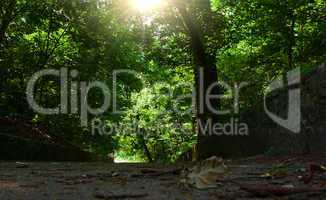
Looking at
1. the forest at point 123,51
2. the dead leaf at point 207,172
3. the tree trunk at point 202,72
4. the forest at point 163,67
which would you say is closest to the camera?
the dead leaf at point 207,172

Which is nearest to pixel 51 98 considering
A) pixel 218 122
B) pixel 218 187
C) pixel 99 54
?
pixel 99 54

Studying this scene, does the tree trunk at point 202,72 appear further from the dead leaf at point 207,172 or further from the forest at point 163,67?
the dead leaf at point 207,172

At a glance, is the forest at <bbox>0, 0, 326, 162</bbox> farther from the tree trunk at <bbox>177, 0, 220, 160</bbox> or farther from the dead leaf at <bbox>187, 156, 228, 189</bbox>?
the dead leaf at <bbox>187, 156, 228, 189</bbox>

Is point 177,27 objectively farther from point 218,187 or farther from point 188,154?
point 218,187

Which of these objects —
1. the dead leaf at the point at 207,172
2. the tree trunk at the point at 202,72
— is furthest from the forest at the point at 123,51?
the dead leaf at the point at 207,172

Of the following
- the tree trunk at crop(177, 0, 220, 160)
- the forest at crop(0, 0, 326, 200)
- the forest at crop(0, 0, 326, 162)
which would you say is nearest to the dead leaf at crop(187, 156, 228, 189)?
the forest at crop(0, 0, 326, 200)

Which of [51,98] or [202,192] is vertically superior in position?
[51,98]

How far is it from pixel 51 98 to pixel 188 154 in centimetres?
502

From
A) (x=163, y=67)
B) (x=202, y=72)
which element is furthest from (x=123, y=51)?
(x=202, y=72)

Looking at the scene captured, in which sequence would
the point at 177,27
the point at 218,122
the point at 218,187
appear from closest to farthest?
1. the point at 218,187
2. the point at 218,122
3. the point at 177,27

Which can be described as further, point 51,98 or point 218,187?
point 51,98

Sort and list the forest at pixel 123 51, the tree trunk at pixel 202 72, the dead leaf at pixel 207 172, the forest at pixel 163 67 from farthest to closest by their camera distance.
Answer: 1. the forest at pixel 123 51
2. the tree trunk at pixel 202 72
3. the forest at pixel 163 67
4. the dead leaf at pixel 207 172

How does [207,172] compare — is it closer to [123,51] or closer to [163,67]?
[163,67]

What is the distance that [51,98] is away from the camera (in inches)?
636
